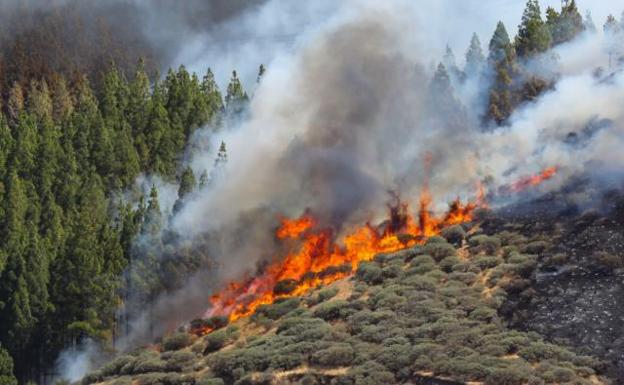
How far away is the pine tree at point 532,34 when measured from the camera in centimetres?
9596

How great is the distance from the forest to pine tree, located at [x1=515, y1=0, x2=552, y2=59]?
4.9 inches

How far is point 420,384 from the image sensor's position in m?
49.0

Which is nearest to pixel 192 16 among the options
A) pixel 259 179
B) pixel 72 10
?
pixel 72 10

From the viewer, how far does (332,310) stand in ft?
193

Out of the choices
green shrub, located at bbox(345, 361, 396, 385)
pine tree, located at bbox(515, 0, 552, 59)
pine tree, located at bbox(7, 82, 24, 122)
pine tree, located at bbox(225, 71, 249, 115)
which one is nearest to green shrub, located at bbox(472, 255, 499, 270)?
green shrub, located at bbox(345, 361, 396, 385)

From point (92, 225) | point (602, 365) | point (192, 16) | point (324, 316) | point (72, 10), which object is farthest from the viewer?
point (192, 16)

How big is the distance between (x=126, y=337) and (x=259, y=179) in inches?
527

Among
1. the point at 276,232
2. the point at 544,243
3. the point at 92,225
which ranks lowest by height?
the point at 544,243

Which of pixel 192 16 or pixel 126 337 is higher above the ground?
pixel 192 16

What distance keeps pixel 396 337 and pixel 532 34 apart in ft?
169

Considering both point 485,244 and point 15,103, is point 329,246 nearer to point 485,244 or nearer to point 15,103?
point 485,244

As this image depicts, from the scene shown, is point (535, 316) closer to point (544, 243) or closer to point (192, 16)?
point (544, 243)

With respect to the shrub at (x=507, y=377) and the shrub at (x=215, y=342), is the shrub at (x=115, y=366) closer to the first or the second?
the shrub at (x=215, y=342)

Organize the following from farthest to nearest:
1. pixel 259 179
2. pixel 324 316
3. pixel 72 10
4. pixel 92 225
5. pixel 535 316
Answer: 1. pixel 72 10
2. pixel 92 225
3. pixel 259 179
4. pixel 324 316
5. pixel 535 316
